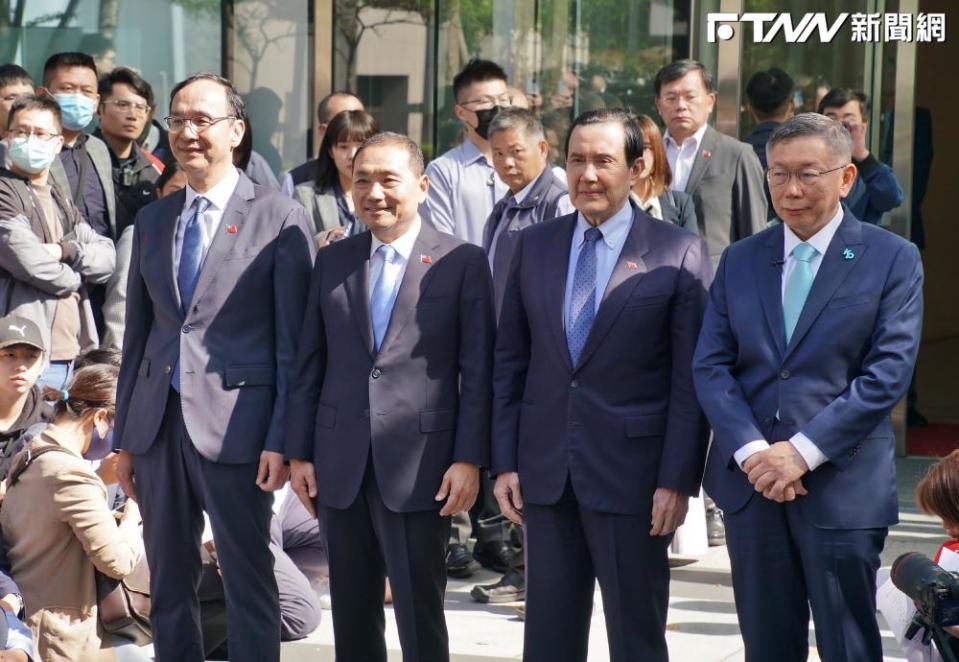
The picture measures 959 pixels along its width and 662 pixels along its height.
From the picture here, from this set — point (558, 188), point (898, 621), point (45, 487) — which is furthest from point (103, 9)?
point (898, 621)

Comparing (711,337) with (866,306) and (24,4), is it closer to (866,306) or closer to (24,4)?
(866,306)

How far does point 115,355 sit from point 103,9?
4.63 meters

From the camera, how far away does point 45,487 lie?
5.32m

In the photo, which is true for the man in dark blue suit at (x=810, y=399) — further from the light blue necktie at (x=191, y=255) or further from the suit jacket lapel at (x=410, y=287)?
the light blue necktie at (x=191, y=255)

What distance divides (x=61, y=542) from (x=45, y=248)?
2139mm

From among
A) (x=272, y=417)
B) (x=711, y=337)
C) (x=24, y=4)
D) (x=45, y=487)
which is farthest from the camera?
(x=24, y=4)

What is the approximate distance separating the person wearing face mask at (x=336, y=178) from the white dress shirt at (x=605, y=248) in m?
2.71

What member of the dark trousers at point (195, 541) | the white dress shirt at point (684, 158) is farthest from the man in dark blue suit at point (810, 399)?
the white dress shirt at point (684, 158)

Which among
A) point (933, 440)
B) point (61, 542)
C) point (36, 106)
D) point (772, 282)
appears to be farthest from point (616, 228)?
point (933, 440)

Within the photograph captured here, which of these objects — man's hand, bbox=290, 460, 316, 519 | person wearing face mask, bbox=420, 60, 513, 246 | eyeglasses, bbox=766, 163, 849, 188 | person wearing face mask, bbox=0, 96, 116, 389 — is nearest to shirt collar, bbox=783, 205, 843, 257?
eyeglasses, bbox=766, 163, 849, 188

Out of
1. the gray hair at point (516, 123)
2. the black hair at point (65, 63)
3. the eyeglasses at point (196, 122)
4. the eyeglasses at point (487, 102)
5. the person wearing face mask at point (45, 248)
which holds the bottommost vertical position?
Answer: the person wearing face mask at point (45, 248)

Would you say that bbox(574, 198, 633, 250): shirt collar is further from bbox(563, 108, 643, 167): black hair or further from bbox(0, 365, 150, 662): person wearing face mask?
bbox(0, 365, 150, 662): person wearing face mask

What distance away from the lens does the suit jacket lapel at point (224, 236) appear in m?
5.01

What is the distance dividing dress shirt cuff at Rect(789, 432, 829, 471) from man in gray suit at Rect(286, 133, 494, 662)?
1008 millimetres
